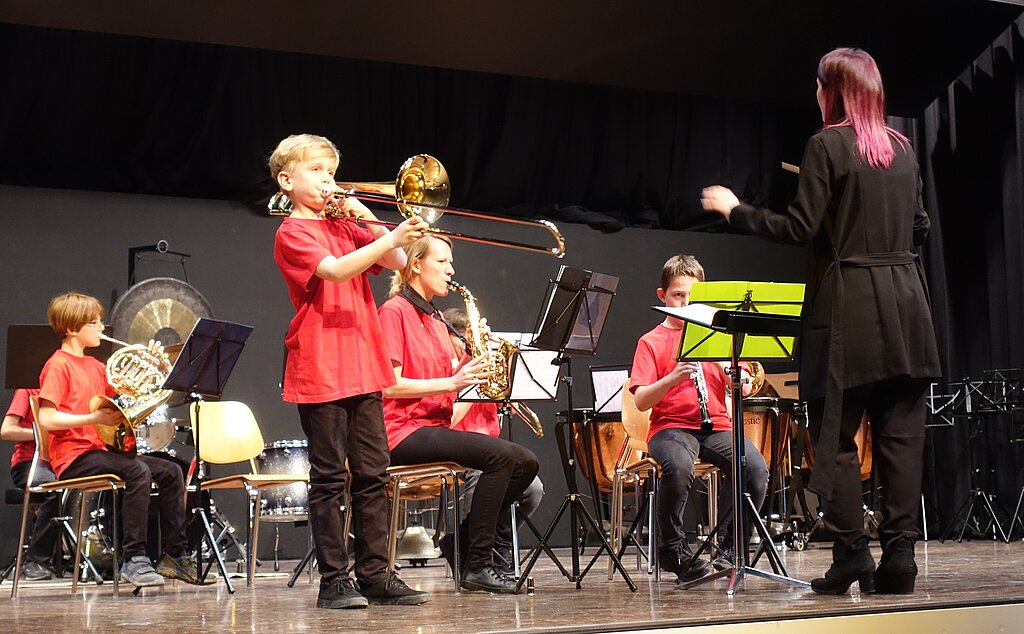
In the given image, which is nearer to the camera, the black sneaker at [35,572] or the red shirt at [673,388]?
the red shirt at [673,388]

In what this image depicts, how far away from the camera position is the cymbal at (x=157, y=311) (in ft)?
25.3

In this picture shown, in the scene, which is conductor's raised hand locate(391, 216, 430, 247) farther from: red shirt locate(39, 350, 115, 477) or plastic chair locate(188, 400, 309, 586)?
plastic chair locate(188, 400, 309, 586)

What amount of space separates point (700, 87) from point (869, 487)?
342 cm

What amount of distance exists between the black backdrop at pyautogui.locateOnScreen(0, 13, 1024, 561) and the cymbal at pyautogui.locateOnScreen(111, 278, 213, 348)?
32 cm

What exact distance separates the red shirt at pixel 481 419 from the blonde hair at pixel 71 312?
1.98m

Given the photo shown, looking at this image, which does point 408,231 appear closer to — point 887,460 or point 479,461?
point 479,461

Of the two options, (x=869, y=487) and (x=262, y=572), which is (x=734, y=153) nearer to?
(x=869, y=487)

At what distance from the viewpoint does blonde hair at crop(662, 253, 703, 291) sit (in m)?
4.91

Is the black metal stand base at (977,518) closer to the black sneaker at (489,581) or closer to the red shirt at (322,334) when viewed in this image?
the black sneaker at (489,581)

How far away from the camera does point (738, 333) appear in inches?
151

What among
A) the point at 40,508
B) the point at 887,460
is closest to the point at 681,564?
the point at 887,460

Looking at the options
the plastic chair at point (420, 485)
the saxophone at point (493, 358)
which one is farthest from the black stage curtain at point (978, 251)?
the plastic chair at point (420, 485)

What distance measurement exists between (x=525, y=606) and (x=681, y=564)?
1337 millimetres

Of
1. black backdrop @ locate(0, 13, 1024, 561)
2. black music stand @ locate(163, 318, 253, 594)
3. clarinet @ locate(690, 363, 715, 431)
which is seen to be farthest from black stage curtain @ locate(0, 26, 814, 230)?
clarinet @ locate(690, 363, 715, 431)
